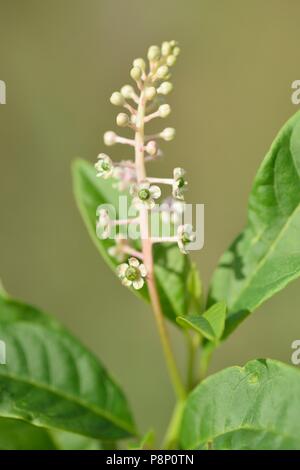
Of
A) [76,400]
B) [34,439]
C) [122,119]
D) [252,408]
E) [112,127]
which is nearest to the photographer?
[252,408]

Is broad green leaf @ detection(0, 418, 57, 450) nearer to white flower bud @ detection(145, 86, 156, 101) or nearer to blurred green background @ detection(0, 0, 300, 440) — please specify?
white flower bud @ detection(145, 86, 156, 101)

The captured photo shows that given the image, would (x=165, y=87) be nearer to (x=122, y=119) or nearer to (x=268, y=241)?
(x=122, y=119)

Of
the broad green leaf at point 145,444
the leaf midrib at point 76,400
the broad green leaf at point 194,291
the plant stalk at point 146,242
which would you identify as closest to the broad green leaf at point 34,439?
the leaf midrib at point 76,400

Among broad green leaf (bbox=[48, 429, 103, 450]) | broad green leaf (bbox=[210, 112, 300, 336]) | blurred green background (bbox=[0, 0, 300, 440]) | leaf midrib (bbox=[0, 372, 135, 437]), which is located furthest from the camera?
blurred green background (bbox=[0, 0, 300, 440])

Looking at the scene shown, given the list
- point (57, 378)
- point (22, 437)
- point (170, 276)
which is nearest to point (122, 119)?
point (170, 276)

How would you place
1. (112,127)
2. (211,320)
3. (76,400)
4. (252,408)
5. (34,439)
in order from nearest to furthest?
(252,408)
(211,320)
(76,400)
(34,439)
(112,127)

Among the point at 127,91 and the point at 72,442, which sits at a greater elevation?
the point at 127,91

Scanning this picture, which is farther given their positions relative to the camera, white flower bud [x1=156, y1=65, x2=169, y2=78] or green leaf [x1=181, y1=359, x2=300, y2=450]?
white flower bud [x1=156, y1=65, x2=169, y2=78]

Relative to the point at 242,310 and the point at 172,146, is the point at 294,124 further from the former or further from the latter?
the point at 172,146

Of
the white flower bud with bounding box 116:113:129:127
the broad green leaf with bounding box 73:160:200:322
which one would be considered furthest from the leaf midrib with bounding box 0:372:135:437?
the white flower bud with bounding box 116:113:129:127
